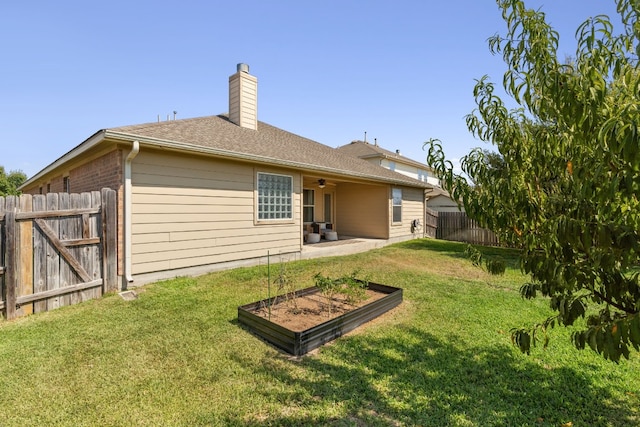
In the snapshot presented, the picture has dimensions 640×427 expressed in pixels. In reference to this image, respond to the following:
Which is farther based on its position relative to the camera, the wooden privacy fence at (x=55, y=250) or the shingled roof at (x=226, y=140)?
the shingled roof at (x=226, y=140)

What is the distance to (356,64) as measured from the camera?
976 cm

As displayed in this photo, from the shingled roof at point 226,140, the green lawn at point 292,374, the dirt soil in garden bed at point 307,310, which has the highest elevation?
the shingled roof at point 226,140

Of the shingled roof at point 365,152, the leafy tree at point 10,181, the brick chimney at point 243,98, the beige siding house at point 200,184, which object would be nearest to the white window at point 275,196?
the beige siding house at point 200,184

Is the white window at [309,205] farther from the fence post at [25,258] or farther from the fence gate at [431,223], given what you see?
the fence post at [25,258]

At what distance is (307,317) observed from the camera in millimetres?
4637

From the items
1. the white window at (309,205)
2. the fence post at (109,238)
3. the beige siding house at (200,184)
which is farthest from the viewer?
the white window at (309,205)

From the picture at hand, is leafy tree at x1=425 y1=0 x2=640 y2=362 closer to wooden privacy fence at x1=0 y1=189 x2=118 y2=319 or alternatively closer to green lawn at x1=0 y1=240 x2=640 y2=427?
green lawn at x1=0 y1=240 x2=640 y2=427

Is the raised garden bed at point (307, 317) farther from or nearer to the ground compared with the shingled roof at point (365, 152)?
nearer to the ground

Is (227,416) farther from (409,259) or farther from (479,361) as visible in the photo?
(409,259)

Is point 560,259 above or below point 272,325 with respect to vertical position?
above

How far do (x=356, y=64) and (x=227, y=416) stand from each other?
1000 cm

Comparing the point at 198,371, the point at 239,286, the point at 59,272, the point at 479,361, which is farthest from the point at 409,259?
the point at 59,272

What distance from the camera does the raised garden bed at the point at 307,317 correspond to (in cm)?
371

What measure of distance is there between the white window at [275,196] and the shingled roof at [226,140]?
612 millimetres
